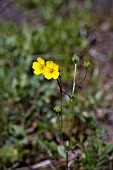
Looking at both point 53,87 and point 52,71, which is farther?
point 53,87

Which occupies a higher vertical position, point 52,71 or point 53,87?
point 53,87

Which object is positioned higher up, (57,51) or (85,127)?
(57,51)

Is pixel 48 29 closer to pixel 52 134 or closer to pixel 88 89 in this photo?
pixel 88 89

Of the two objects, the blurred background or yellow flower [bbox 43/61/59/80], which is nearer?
yellow flower [bbox 43/61/59/80]

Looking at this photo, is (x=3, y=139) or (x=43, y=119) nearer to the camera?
(x=3, y=139)

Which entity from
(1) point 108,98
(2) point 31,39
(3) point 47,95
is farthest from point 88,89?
(2) point 31,39

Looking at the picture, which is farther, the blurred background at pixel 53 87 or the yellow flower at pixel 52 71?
the blurred background at pixel 53 87

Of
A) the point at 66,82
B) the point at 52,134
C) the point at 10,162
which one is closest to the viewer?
the point at 10,162

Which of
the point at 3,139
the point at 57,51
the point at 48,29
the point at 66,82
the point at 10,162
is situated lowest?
the point at 10,162
